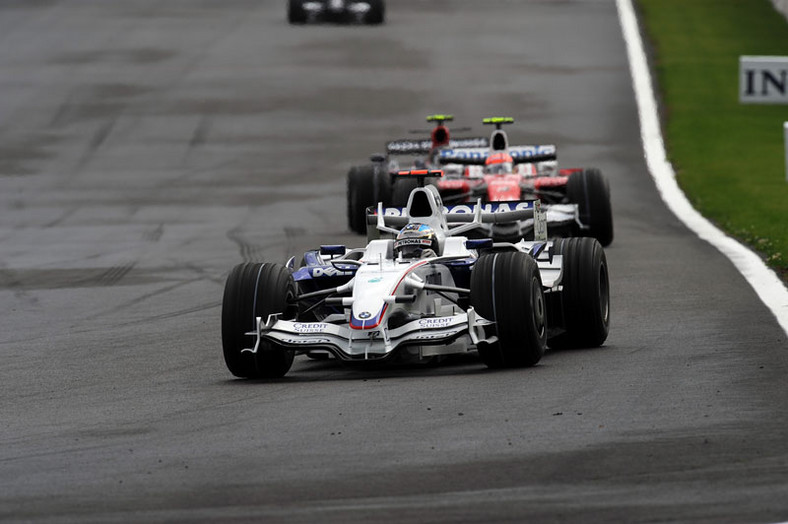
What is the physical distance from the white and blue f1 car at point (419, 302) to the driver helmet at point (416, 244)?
0.04ft

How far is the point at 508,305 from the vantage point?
11.2 m

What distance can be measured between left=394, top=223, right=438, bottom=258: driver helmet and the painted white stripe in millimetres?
2910

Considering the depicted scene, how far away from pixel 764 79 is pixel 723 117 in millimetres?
21771

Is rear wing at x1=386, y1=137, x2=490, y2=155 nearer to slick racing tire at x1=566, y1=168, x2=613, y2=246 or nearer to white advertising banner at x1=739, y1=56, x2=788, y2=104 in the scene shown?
slick racing tire at x1=566, y1=168, x2=613, y2=246

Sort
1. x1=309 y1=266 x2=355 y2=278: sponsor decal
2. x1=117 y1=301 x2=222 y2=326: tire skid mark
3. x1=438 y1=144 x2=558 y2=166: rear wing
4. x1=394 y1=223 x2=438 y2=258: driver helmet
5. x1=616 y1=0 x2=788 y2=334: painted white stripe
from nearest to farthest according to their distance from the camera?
x1=309 y1=266 x2=355 y2=278: sponsor decal < x1=394 y1=223 x2=438 y2=258: driver helmet < x1=616 y1=0 x2=788 y2=334: painted white stripe < x1=117 y1=301 x2=222 y2=326: tire skid mark < x1=438 y1=144 x2=558 y2=166: rear wing

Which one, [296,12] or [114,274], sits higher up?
[296,12]

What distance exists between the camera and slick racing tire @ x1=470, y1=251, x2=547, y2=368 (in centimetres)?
1120

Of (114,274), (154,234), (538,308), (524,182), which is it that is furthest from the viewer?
(154,234)

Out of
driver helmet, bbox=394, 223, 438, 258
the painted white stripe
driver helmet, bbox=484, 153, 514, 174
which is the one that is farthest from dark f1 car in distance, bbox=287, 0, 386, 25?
driver helmet, bbox=394, 223, 438, 258

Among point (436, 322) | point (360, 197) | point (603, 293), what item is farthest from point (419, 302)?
point (360, 197)

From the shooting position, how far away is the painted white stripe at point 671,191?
15.6m

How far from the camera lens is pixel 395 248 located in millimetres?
12734

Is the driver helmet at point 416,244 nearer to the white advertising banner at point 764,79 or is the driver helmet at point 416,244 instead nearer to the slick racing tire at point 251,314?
the slick racing tire at point 251,314

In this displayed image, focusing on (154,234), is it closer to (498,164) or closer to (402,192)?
(402,192)
